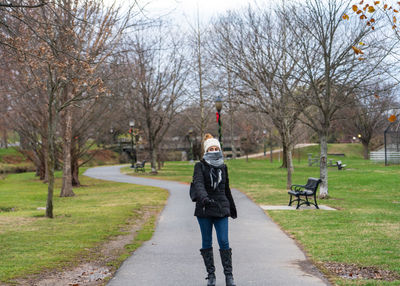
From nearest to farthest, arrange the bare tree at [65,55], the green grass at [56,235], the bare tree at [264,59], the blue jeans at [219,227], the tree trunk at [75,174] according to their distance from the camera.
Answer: the blue jeans at [219,227]
the green grass at [56,235]
the bare tree at [65,55]
the bare tree at [264,59]
the tree trunk at [75,174]

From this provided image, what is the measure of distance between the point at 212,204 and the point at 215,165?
1.62 ft

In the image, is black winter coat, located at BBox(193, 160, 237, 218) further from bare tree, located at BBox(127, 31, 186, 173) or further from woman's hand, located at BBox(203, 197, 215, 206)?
bare tree, located at BBox(127, 31, 186, 173)

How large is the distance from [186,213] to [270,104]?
31.7 feet

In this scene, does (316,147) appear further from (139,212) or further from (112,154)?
(139,212)

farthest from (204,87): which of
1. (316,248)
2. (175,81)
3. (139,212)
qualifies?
(316,248)

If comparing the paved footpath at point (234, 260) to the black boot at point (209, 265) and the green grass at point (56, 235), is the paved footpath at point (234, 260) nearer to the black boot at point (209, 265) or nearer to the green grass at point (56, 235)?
the black boot at point (209, 265)

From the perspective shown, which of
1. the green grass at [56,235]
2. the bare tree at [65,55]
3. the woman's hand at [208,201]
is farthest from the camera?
the bare tree at [65,55]

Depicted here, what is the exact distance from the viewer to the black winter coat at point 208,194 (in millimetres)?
6203

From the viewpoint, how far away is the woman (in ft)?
20.4

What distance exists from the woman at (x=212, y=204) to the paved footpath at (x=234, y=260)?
1.01 ft

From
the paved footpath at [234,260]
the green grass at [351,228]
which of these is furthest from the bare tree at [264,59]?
the paved footpath at [234,260]

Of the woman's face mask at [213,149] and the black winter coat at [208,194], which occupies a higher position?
the woman's face mask at [213,149]

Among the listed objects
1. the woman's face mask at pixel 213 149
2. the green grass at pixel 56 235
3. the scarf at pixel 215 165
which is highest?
the woman's face mask at pixel 213 149

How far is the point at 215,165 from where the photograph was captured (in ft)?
20.9
